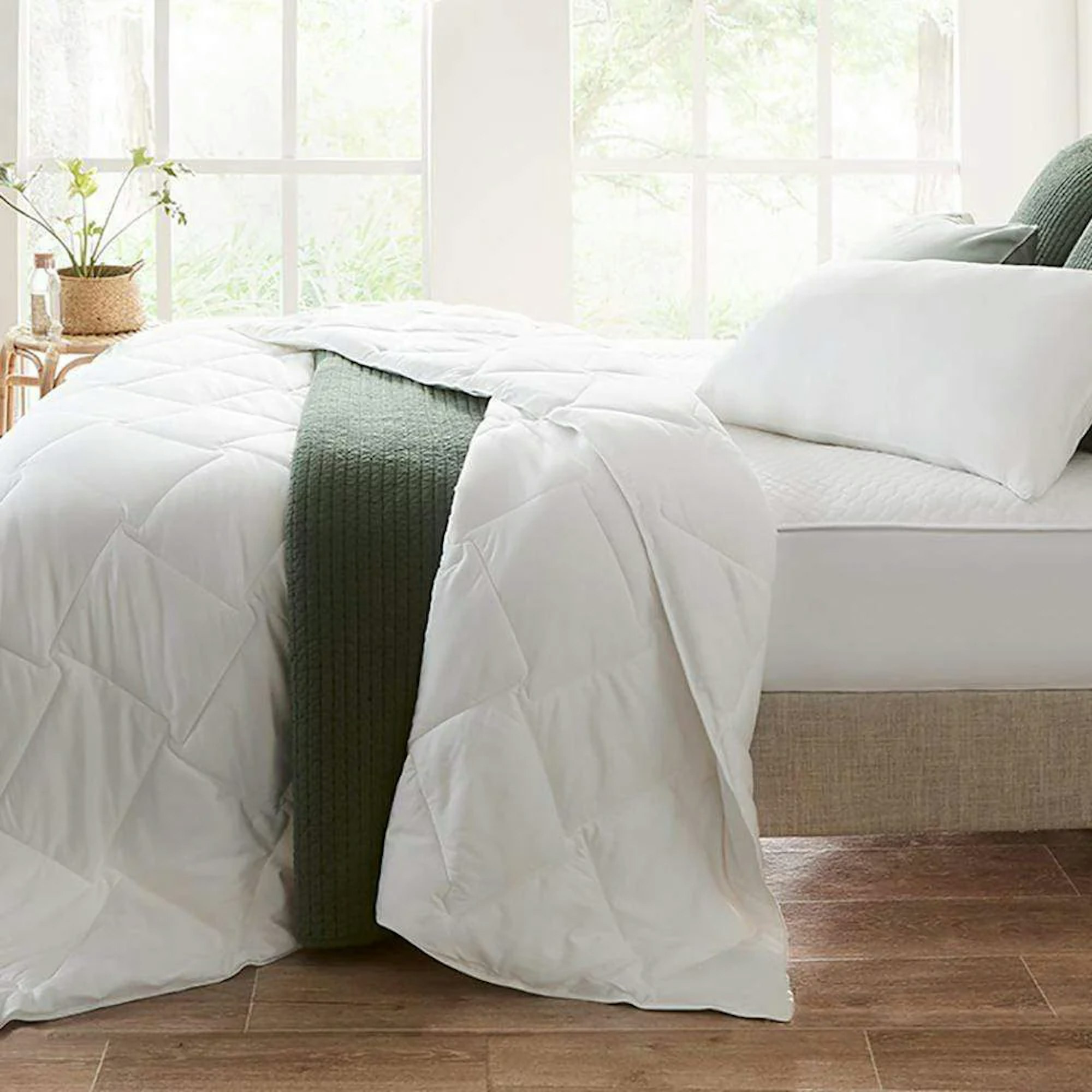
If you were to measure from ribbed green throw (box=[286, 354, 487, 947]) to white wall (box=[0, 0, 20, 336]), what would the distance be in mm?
3029

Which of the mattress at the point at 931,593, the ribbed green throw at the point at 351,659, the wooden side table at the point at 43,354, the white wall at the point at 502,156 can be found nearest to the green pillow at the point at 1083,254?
the mattress at the point at 931,593

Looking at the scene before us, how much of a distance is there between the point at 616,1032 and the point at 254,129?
3.47 metres

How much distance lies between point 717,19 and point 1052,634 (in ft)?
10.3

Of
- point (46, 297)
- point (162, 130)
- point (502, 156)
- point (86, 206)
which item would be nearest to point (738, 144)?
point (502, 156)

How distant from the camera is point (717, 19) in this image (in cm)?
472

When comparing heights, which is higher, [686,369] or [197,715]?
[686,369]

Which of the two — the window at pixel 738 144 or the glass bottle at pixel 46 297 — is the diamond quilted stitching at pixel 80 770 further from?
the window at pixel 738 144

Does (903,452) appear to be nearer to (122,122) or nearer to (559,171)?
(559,171)

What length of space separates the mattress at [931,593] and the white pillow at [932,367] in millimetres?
79

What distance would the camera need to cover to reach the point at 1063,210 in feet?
8.32

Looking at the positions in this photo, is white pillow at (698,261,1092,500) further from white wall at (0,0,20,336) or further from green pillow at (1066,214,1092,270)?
white wall at (0,0,20,336)

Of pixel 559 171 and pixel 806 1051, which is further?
pixel 559 171

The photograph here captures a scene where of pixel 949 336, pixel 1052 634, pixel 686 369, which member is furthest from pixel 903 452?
pixel 686 369

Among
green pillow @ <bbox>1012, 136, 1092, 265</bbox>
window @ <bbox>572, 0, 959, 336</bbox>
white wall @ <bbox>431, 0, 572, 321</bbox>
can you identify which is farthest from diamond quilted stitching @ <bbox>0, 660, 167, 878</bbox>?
window @ <bbox>572, 0, 959, 336</bbox>
